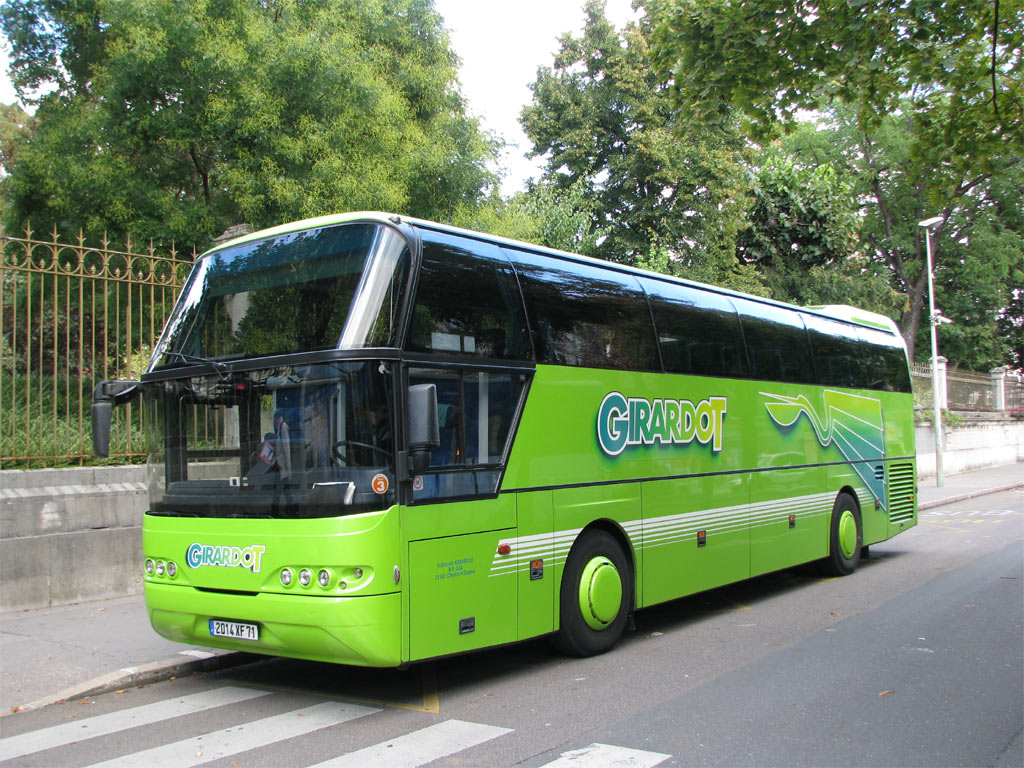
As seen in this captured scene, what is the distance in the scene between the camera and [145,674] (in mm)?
6902

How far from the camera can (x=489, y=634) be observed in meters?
6.42

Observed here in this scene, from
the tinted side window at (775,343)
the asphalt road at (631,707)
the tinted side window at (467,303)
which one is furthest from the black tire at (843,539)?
the tinted side window at (467,303)

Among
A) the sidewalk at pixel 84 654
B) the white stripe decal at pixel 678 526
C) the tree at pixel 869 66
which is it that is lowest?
the sidewalk at pixel 84 654

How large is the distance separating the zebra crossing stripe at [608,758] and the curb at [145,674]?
12.0 feet

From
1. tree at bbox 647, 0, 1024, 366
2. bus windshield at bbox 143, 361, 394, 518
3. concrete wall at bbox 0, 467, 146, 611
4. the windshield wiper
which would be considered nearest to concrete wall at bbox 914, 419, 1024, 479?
tree at bbox 647, 0, 1024, 366

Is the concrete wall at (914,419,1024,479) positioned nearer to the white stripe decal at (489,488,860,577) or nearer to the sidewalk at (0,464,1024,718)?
the white stripe decal at (489,488,860,577)

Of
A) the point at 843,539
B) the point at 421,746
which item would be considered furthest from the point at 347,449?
the point at 843,539

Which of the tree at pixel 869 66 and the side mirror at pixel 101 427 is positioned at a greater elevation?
the tree at pixel 869 66

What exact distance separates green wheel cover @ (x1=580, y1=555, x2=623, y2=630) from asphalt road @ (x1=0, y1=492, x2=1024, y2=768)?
36 cm

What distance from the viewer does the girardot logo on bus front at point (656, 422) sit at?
785cm

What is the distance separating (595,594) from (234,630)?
2.98 m

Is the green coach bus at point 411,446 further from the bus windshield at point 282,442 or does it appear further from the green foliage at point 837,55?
the green foliage at point 837,55

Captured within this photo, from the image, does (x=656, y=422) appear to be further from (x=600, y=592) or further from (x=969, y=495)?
(x=969, y=495)

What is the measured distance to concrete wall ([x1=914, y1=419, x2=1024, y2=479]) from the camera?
31.3 meters
